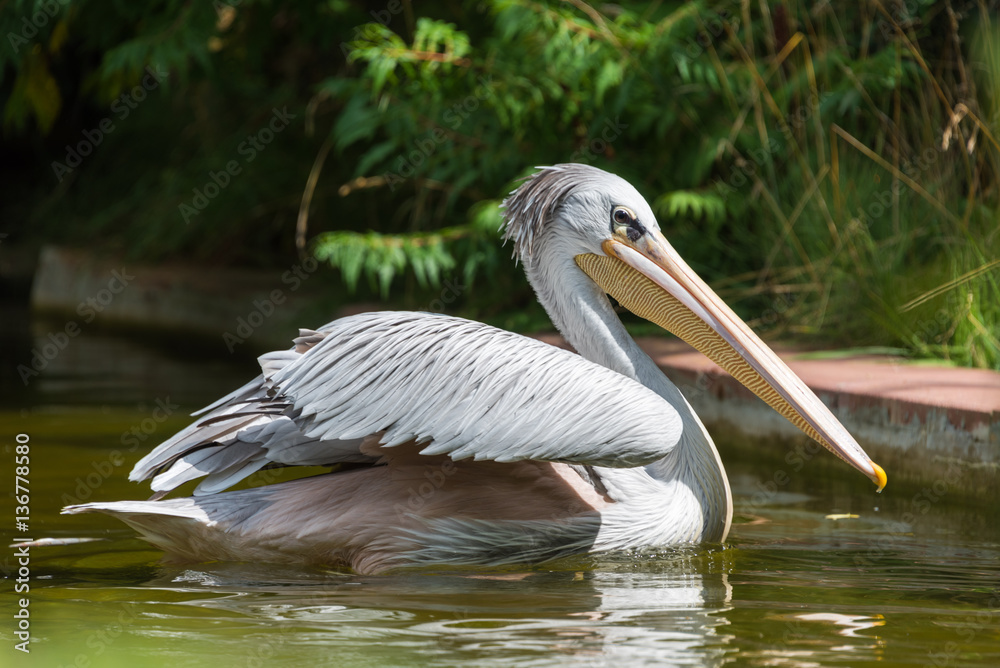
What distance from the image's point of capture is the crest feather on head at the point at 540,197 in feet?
12.8

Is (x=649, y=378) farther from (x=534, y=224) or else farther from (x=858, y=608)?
(x=858, y=608)

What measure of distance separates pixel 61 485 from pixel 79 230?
818cm

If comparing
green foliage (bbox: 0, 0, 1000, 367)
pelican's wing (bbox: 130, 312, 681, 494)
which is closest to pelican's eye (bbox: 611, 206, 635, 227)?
pelican's wing (bbox: 130, 312, 681, 494)

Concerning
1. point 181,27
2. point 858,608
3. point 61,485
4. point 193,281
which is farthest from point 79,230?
point 858,608

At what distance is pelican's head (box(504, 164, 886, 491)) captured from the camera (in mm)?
3766

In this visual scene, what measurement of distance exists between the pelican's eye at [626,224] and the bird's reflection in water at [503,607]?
97cm

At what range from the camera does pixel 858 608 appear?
10.4ft
